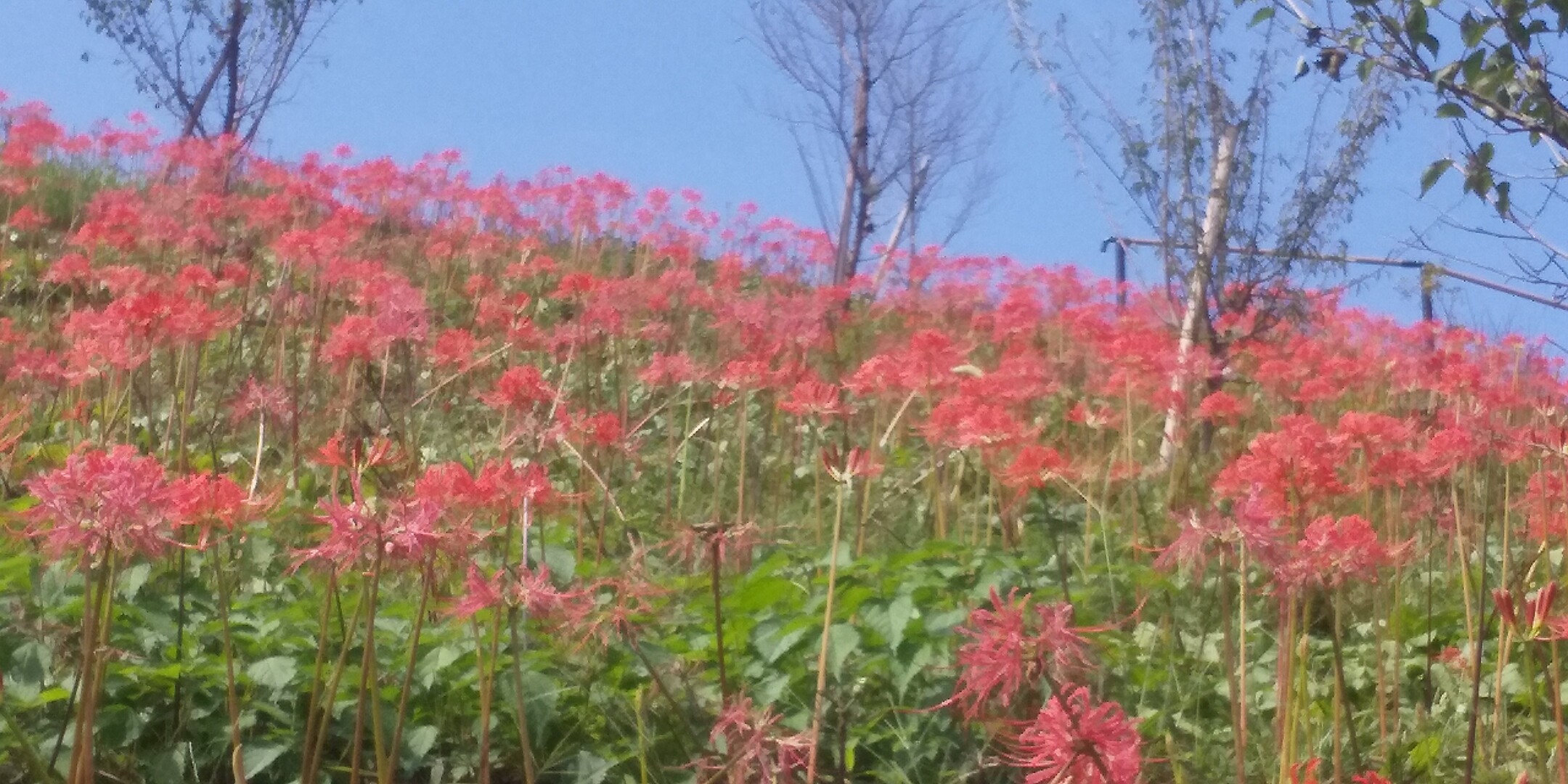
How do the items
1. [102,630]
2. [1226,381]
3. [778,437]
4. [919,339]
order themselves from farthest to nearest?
[1226,381] → [778,437] → [919,339] → [102,630]

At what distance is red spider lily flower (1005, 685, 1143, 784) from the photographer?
3.93ft

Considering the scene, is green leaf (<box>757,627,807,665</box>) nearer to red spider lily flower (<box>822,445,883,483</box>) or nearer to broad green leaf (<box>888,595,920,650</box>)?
broad green leaf (<box>888,595,920,650</box>)

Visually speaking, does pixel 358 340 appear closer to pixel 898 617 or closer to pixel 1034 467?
pixel 898 617

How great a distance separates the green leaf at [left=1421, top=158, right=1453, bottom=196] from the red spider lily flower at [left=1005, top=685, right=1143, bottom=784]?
2.39m

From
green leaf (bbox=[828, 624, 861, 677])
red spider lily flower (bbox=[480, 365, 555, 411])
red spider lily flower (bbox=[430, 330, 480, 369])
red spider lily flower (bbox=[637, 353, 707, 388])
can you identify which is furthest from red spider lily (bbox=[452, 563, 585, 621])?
red spider lily flower (bbox=[637, 353, 707, 388])

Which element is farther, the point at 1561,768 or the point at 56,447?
the point at 56,447

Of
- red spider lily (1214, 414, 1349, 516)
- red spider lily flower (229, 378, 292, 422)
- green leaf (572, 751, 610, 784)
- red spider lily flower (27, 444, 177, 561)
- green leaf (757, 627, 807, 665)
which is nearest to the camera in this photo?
red spider lily flower (27, 444, 177, 561)

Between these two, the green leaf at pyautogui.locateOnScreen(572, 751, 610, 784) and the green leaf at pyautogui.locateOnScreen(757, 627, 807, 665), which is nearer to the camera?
the green leaf at pyautogui.locateOnScreen(572, 751, 610, 784)

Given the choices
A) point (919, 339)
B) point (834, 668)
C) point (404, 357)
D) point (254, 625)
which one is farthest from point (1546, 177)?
point (254, 625)

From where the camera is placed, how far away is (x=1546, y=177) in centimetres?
359

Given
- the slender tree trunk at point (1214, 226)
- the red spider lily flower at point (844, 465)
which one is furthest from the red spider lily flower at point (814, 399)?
the slender tree trunk at point (1214, 226)

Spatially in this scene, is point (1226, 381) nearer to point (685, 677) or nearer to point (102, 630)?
point (685, 677)

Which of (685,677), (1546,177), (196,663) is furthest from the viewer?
(1546,177)

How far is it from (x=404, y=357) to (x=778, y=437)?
2.64 metres
